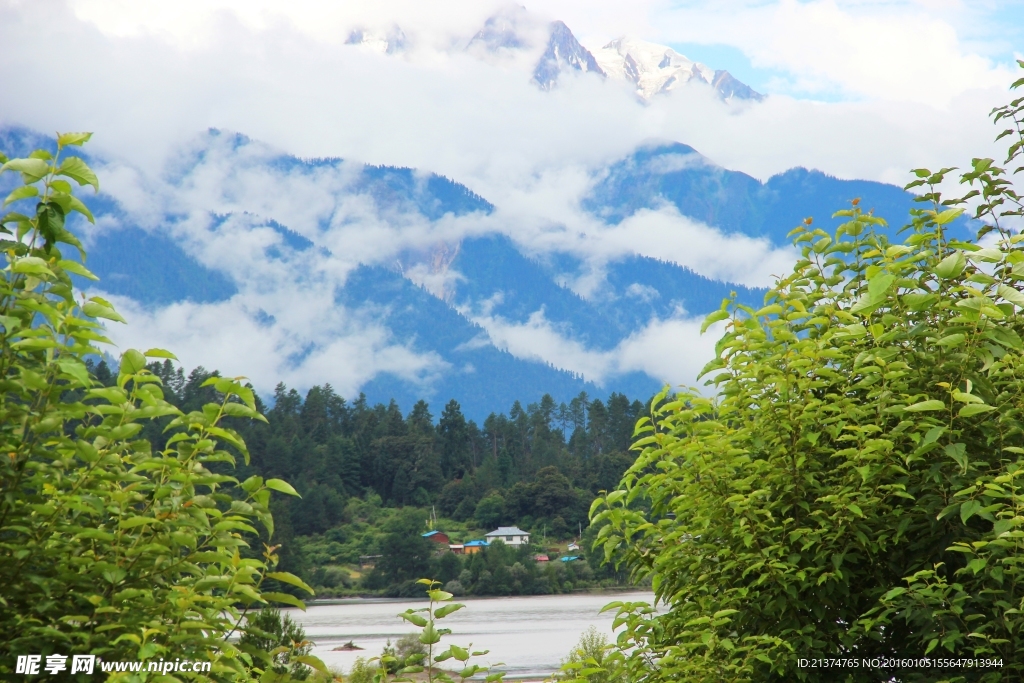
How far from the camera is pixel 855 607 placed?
3453 mm

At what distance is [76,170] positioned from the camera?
2.37m

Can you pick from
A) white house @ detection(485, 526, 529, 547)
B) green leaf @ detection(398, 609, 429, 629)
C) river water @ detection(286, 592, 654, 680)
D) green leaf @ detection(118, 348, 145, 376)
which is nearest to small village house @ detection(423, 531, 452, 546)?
white house @ detection(485, 526, 529, 547)

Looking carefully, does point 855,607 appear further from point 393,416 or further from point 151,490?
point 393,416

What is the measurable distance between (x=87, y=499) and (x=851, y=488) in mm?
2573

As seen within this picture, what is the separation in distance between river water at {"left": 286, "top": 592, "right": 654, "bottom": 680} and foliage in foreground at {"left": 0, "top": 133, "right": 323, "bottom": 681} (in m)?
51.3

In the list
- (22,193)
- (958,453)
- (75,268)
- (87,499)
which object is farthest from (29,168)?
(958,453)

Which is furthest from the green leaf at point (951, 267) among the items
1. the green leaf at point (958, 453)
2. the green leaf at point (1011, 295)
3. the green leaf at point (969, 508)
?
the green leaf at point (969, 508)

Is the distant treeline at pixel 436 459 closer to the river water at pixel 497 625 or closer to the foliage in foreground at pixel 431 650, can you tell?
the river water at pixel 497 625

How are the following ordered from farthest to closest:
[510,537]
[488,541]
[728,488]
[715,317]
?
1. [488,541]
2. [510,537]
3. [715,317]
4. [728,488]

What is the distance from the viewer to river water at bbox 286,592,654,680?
5753 centimetres

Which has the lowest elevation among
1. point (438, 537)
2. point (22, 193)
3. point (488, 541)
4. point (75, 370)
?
point (75, 370)

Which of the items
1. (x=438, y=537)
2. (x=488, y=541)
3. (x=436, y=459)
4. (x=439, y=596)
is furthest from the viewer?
(x=436, y=459)

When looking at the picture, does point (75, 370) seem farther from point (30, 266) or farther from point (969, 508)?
point (969, 508)

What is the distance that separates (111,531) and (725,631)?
2340 mm
